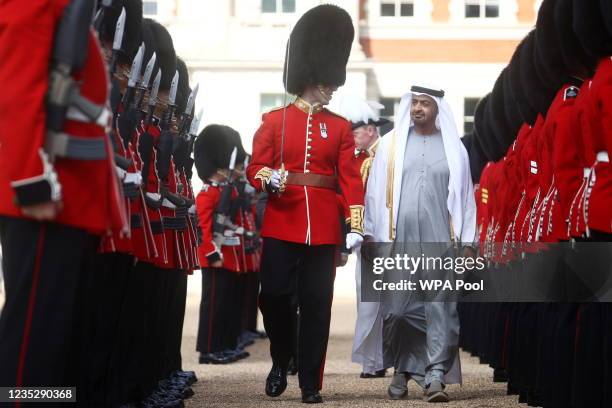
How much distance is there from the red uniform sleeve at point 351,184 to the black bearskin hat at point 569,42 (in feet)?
4.41

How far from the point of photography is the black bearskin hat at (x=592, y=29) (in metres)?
6.22

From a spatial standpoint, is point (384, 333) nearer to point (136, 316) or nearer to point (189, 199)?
point (189, 199)

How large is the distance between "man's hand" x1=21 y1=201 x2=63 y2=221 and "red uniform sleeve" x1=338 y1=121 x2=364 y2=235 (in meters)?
3.69

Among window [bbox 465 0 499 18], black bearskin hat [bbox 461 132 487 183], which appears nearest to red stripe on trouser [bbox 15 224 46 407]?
black bearskin hat [bbox 461 132 487 183]

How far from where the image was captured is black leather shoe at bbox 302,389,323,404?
7.36 meters

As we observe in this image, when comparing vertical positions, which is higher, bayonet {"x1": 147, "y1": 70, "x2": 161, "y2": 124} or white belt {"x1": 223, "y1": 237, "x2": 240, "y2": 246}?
bayonet {"x1": 147, "y1": 70, "x2": 161, "y2": 124}

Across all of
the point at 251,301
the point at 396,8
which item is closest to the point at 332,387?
the point at 251,301

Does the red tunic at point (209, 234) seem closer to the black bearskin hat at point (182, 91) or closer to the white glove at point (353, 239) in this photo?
the black bearskin hat at point (182, 91)

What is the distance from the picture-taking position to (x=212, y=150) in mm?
12039

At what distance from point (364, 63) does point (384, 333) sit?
23.7 meters

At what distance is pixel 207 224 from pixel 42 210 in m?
6.91

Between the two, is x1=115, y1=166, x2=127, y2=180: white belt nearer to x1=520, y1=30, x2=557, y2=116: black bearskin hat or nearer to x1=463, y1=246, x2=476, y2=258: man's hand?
x1=520, y1=30, x2=557, y2=116: black bearskin hat

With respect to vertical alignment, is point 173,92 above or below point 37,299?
above

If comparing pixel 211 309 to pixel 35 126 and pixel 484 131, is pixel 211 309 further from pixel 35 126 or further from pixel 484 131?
pixel 35 126
